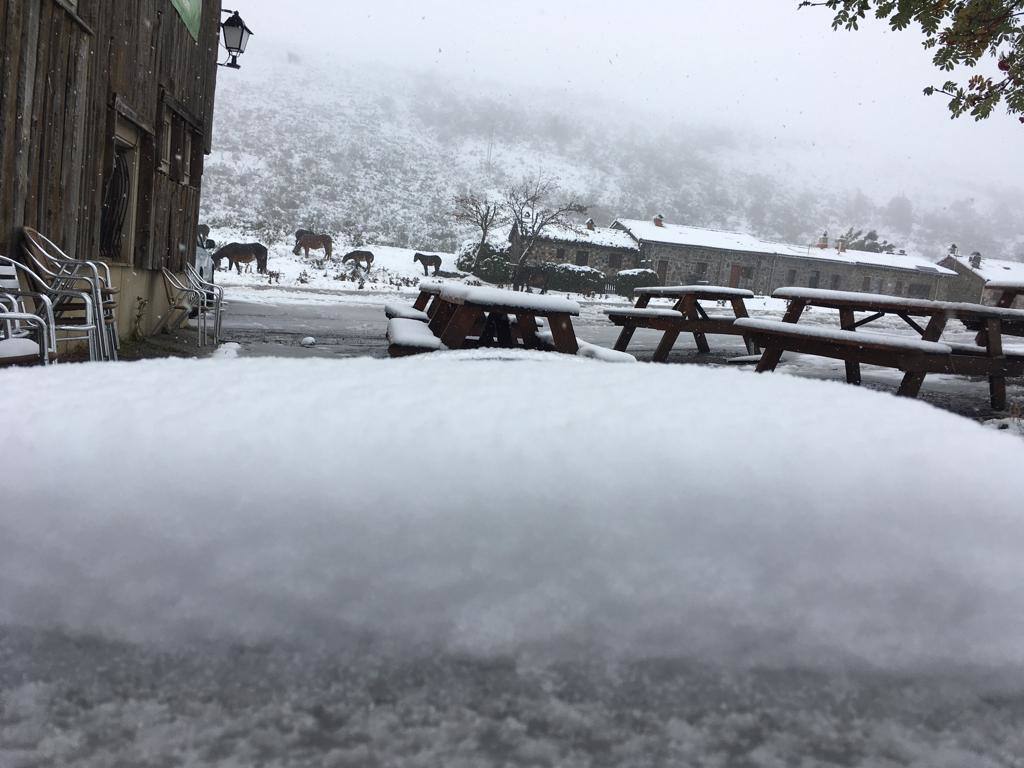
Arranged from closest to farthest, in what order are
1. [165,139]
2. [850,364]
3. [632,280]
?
[850,364], [165,139], [632,280]

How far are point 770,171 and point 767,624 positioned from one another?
151991 millimetres

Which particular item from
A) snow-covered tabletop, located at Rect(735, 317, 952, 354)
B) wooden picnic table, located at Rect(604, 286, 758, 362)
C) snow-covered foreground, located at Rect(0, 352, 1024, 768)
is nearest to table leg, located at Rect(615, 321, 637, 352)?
wooden picnic table, located at Rect(604, 286, 758, 362)

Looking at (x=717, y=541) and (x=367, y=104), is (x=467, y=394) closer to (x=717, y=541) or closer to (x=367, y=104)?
(x=717, y=541)

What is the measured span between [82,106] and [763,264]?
44.5 meters

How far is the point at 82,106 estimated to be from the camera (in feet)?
15.9

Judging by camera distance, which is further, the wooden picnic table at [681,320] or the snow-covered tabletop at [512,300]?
the wooden picnic table at [681,320]

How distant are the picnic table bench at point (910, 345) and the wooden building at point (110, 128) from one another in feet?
15.5

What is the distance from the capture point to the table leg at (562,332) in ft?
15.5

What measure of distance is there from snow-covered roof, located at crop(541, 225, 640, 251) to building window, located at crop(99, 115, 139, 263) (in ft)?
106

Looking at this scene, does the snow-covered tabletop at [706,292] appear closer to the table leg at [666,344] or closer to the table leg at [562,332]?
the table leg at [666,344]

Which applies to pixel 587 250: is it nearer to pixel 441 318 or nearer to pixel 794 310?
pixel 794 310

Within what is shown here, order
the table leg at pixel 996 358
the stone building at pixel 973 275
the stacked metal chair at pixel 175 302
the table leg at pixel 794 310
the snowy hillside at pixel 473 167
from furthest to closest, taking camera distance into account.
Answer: the snowy hillside at pixel 473 167 → the stone building at pixel 973 275 → the stacked metal chair at pixel 175 302 → the table leg at pixel 794 310 → the table leg at pixel 996 358

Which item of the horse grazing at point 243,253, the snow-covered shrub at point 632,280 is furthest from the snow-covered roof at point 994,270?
the horse grazing at point 243,253

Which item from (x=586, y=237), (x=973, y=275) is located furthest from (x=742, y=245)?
(x=973, y=275)
